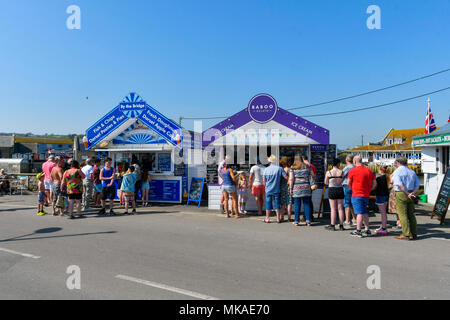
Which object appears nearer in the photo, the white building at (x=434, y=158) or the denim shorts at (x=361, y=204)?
the denim shorts at (x=361, y=204)

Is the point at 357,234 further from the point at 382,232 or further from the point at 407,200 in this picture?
the point at 407,200

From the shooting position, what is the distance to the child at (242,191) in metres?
9.80

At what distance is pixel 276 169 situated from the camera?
335 inches

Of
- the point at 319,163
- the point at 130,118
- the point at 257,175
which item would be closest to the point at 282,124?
the point at 319,163

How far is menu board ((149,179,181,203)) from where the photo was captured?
40.3 ft

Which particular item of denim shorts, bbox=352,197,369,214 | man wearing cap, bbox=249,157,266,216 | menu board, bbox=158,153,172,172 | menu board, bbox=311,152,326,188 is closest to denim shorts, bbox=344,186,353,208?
denim shorts, bbox=352,197,369,214

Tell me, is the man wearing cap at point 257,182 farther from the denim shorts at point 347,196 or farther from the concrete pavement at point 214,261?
the denim shorts at point 347,196

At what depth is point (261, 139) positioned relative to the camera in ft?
34.9

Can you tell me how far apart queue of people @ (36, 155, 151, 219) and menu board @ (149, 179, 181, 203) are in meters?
0.52

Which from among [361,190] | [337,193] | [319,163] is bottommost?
[337,193]

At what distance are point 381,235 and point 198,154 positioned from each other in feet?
26.0

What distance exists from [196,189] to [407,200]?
742cm

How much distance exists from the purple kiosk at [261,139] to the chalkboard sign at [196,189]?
3.71 ft

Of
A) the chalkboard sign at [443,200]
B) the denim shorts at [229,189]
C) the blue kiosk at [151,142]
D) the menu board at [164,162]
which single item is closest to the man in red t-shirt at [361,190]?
the chalkboard sign at [443,200]
